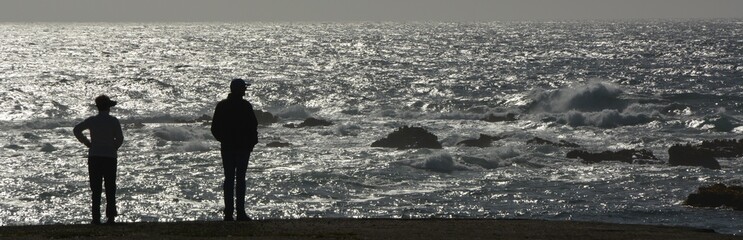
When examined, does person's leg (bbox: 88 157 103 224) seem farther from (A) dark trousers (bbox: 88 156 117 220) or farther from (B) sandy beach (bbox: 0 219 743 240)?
(B) sandy beach (bbox: 0 219 743 240)

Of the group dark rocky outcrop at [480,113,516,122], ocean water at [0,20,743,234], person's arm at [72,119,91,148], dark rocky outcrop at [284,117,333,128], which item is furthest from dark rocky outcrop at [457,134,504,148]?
person's arm at [72,119,91,148]

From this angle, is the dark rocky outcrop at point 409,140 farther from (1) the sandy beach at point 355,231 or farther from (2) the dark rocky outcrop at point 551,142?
(1) the sandy beach at point 355,231

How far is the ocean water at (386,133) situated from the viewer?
21.3m

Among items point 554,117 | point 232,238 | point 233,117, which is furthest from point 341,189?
point 554,117

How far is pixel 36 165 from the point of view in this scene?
27156mm

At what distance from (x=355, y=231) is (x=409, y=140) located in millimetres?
20556

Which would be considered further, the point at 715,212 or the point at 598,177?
the point at 598,177

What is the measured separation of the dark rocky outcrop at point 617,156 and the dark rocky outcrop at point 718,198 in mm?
7190

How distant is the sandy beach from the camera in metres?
11.2

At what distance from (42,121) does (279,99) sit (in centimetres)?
1576

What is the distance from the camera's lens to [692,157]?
27.5 m

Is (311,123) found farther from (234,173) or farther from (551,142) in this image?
(234,173)

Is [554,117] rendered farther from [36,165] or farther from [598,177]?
[36,165]

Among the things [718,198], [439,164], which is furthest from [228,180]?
[439,164]
